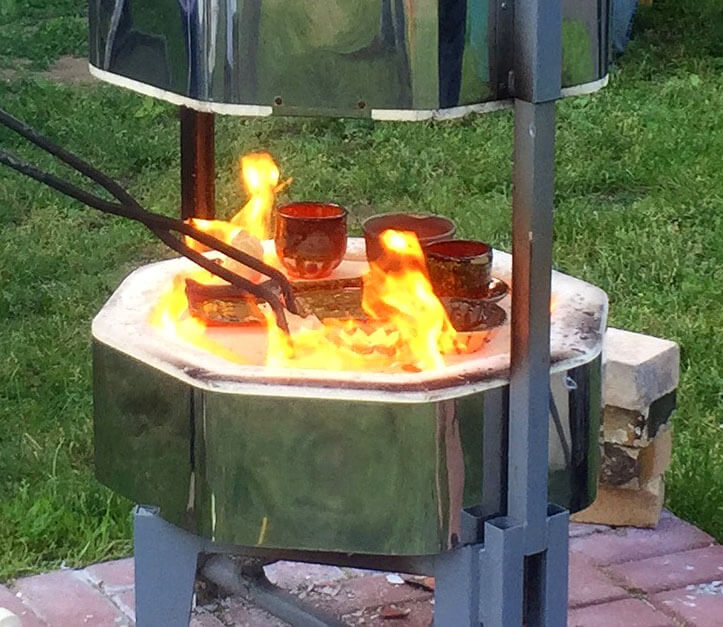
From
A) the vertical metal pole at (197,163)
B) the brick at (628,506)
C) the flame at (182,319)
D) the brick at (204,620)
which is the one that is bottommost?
the brick at (204,620)

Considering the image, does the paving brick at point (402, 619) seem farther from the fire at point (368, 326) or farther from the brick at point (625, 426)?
the fire at point (368, 326)

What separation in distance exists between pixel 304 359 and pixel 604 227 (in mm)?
2900

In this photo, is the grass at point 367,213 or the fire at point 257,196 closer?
the fire at point 257,196

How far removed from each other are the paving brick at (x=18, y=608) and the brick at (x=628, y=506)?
1.09 m

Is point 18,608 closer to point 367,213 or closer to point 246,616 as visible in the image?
point 246,616

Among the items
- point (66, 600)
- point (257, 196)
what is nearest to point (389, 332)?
point (257, 196)

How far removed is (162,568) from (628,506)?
1156 millimetres

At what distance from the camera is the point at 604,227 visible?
500 centimetres

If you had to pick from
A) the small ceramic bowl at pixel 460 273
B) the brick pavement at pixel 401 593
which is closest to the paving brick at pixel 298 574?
the brick pavement at pixel 401 593

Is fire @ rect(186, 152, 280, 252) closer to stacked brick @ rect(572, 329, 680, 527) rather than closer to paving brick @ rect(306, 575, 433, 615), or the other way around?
paving brick @ rect(306, 575, 433, 615)

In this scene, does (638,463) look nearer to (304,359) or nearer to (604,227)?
(304,359)

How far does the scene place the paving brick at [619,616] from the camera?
2.78 metres

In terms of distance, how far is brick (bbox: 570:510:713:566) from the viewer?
9.98ft

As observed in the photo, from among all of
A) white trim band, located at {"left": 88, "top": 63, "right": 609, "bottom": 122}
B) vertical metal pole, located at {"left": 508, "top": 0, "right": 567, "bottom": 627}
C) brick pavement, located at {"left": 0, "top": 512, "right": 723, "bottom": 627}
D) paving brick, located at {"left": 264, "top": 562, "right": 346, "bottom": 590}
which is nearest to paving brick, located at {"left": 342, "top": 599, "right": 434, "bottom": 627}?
brick pavement, located at {"left": 0, "top": 512, "right": 723, "bottom": 627}
